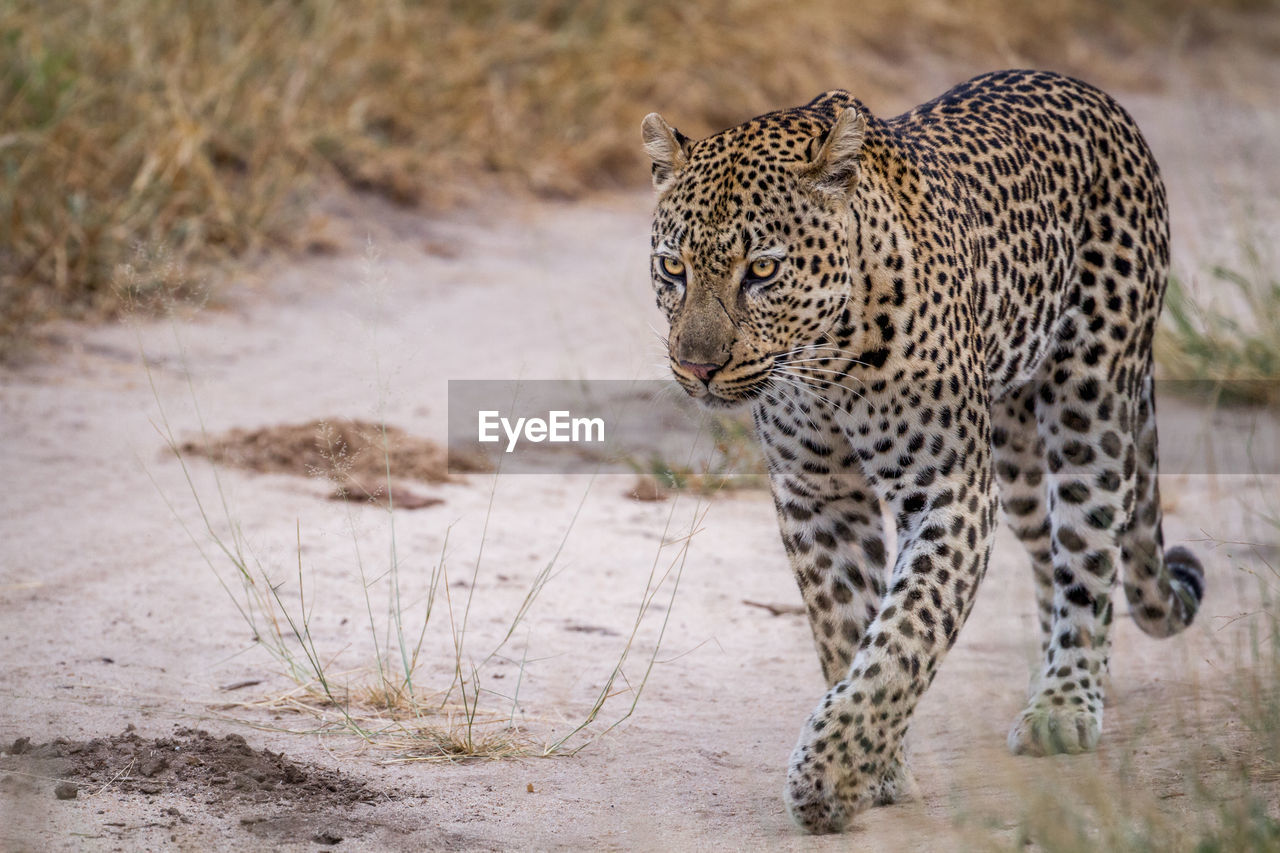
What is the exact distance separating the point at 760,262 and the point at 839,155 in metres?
0.33

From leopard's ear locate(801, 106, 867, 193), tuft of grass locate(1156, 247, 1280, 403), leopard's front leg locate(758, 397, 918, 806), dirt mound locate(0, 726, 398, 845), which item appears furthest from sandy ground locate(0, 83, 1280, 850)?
leopard's ear locate(801, 106, 867, 193)

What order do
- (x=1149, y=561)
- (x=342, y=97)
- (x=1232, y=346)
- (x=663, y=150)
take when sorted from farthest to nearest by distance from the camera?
(x=342, y=97)
(x=1232, y=346)
(x=1149, y=561)
(x=663, y=150)

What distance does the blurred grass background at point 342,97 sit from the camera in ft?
28.7

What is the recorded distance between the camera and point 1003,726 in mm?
5129

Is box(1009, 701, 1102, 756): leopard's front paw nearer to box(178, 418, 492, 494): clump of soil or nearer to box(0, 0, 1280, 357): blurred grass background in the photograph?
box(178, 418, 492, 494): clump of soil

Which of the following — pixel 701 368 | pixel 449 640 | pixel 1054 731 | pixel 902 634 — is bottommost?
pixel 449 640

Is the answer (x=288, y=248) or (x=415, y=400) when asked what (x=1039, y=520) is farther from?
(x=288, y=248)

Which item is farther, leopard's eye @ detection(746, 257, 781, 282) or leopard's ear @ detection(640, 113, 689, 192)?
leopard's ear @ detection(640, 113, 689, 192)

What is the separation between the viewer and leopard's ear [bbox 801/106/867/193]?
13.1 feet

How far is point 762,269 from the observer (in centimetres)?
401

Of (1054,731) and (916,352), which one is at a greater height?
(916,352)

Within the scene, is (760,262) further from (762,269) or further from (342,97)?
(342,97)

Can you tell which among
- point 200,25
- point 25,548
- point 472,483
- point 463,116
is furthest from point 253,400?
point 463,116

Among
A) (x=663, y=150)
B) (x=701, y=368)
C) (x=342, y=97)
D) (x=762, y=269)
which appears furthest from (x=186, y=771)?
(x=342, y=97)
